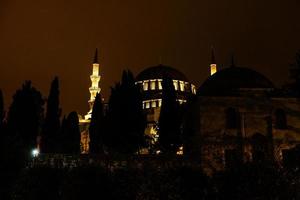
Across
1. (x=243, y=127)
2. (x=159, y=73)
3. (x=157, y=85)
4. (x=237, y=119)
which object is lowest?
(x=243, y=127)

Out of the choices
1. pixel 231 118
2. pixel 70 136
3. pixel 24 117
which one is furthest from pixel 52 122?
pixel 231 118

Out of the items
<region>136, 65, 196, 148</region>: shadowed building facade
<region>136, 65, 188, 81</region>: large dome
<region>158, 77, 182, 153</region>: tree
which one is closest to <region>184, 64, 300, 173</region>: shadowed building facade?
<region>158, 77, 182, 153</region>: tree

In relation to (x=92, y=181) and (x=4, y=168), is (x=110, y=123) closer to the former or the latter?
(x=4, y=168)

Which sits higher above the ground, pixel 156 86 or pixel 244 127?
pixel 156 86

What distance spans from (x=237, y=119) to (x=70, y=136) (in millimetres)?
14897

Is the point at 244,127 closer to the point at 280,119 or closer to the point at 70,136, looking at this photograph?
the point at 280,119

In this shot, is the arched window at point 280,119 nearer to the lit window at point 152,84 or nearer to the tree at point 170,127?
the tree at point 170,127

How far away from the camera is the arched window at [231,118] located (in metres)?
23.4

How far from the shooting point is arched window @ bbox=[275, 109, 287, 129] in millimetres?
23544

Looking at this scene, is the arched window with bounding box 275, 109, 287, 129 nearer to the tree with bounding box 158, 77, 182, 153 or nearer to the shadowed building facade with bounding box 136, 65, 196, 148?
the tree with bounding box 158, 77, 182, 153

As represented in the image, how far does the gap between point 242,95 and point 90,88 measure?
28505 millimetres

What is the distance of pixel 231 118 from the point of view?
77.1 ft

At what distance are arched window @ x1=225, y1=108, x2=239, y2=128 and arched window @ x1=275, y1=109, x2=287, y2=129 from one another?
2297 mm

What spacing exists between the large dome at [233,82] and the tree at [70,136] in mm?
10938
